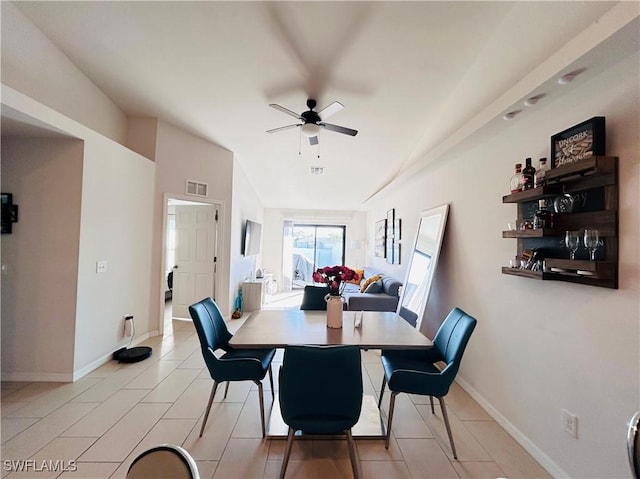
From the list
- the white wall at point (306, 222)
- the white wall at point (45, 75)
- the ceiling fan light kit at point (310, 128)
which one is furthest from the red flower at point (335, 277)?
the white wall at point (306, 222)

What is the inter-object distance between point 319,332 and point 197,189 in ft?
11.5

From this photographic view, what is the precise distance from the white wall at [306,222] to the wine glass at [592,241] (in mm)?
7289

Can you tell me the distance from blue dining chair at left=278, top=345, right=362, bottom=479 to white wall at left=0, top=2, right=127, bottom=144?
140 inches

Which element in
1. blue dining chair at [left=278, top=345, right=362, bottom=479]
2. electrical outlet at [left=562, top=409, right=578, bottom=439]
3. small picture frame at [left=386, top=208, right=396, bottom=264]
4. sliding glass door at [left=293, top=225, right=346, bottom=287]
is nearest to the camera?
blue dining chair at [left=278, top=345, right=362, bottom=479]

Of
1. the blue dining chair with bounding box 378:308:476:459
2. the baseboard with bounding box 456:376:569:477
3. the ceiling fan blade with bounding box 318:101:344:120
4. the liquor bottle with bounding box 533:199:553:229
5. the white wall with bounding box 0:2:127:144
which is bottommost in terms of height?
the baseboard with bounding box 456:376:569:477

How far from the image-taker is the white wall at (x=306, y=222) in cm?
877

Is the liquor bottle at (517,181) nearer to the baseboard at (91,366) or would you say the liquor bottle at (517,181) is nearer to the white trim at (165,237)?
the white trim at (165,237)

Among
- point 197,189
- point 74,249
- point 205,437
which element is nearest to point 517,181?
point 205,437

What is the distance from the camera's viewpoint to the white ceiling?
2.07m

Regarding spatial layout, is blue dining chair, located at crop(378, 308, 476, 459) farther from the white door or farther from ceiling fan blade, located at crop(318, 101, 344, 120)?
the white door

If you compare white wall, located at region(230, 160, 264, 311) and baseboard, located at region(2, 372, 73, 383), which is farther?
white wall, located at region(230, 160, 264, 311)

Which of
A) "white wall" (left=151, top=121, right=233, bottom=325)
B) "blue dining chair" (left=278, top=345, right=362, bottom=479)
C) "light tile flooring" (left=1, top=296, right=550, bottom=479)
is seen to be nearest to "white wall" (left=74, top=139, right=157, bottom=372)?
"white wall" (left=151, top=121, right=233, bottom=325)

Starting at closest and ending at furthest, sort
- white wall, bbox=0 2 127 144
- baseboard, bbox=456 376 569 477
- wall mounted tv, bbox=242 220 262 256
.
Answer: baseboard, bbox=456 376 569 477
white wall, bbox=0 2 127 144
wall mounted tv, bbox=242 220 262 256

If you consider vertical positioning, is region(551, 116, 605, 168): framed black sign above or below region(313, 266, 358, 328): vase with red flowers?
above
